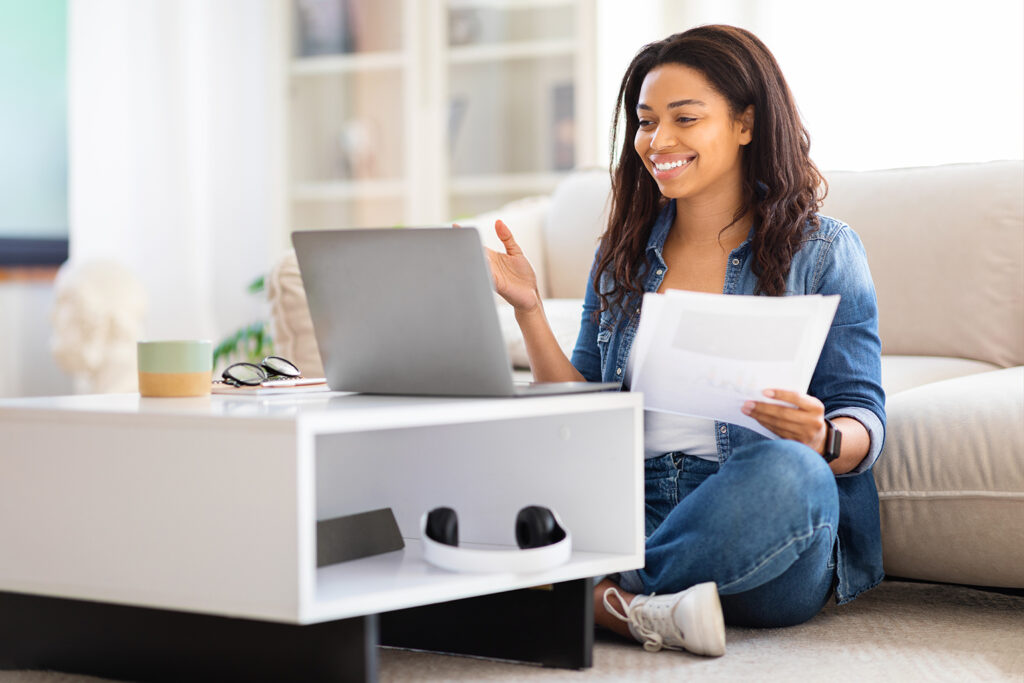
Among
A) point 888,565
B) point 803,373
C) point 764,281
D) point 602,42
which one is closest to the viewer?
point 803,373

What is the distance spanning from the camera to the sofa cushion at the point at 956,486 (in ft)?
4.59

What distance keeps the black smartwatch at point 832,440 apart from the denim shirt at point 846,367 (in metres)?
0.05

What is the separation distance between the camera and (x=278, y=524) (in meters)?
0.98

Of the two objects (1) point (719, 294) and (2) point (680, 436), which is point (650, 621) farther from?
(1) point (719, 294)

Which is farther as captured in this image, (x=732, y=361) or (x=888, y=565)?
(x=888, y=565)

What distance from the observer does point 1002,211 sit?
1.85 meters

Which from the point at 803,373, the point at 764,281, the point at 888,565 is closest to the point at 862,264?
the point at 764,281

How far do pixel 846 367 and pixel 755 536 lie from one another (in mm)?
231

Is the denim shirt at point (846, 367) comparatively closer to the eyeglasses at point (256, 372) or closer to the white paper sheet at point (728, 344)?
the white paper sheet at point (728, 344)

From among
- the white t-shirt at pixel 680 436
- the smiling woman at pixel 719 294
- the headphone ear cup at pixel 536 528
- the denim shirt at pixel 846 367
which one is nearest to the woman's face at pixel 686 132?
the smiling woman at pixel 719 294

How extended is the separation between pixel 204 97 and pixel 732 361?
107 inches

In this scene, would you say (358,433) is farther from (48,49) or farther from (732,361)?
(48,49)

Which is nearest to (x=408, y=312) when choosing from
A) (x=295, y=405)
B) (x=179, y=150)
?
(x=295, y=405)

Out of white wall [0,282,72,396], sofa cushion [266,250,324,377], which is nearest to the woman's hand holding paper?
sofa cushion [266,250,324,377]
